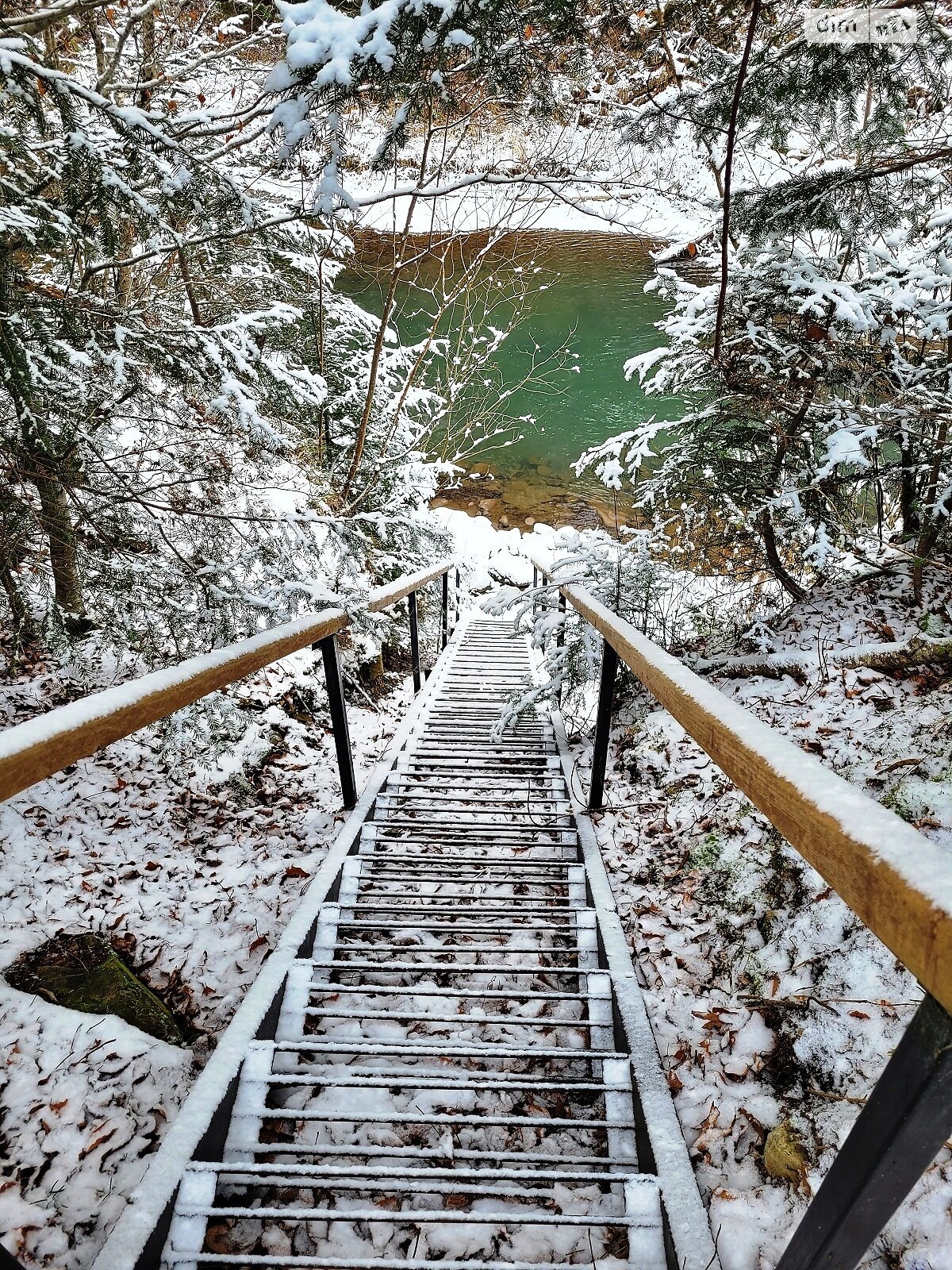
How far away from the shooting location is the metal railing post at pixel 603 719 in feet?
9.86

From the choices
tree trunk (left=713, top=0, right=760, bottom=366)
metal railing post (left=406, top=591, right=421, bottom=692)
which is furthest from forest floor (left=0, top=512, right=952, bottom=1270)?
tree trunk (left=713, top=0, right=760, bottom=366)

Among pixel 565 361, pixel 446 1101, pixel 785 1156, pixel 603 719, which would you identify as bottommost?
pixel 446 1101

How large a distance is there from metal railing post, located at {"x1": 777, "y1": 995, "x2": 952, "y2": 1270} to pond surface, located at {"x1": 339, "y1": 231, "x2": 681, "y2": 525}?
1499 cm

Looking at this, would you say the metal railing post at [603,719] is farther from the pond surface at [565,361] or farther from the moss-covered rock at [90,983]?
the pond surface at [565,361]

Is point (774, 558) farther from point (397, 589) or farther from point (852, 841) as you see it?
point (852, 841)

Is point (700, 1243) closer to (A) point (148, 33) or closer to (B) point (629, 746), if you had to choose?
(B) point (629, 746)

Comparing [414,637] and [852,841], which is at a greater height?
[852,841]

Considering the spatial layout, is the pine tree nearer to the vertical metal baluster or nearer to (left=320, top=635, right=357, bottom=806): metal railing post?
the vertical metal baluster

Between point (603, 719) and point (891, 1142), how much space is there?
7.86 feet

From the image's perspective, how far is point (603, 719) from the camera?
307 centimetres

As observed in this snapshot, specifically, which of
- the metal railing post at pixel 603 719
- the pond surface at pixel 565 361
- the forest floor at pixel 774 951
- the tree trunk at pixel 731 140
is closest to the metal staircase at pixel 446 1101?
the forest floor at pixel 774 951

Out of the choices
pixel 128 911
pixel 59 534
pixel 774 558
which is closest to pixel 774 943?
pixel 128 911

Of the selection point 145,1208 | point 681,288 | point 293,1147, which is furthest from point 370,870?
point 681,288

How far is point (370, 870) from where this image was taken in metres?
2.73
